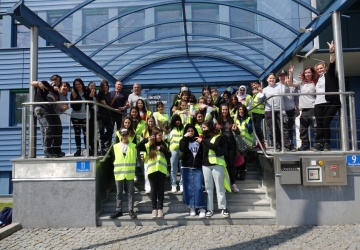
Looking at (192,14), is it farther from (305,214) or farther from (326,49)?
(305,214)

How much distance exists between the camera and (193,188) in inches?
230

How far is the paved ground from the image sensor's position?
15.7 feet

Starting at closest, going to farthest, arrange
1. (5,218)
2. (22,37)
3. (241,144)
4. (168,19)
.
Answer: (241,144) < (5,218) < (168,19) < (22,37)

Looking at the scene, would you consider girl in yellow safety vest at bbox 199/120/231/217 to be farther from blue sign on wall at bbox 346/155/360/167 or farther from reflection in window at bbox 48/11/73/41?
reflection in window at bbox 48/11/73/41

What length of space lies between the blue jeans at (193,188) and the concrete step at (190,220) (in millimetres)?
245

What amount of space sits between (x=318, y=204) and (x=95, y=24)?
742 centimetres

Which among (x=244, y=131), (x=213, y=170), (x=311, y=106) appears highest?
(x=311, y=106)

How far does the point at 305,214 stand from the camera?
5.70 meters

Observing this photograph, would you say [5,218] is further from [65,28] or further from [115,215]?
[65,28]

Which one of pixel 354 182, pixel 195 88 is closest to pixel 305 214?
pixel 354 182

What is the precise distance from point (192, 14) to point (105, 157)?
5.06 meters

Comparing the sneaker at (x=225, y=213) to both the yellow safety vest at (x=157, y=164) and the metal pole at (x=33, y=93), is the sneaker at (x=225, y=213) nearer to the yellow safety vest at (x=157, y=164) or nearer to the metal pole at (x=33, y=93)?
the yellow safety vest at (x=157, y=164)

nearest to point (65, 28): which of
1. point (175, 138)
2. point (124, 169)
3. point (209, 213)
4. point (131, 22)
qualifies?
point (131, 22)

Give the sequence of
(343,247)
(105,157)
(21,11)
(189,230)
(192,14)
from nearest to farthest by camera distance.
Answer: (343,247)
(189,230)
(21,11)
(105,157)
(192,14)
